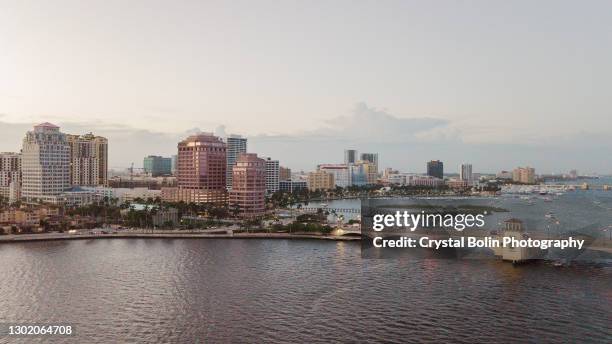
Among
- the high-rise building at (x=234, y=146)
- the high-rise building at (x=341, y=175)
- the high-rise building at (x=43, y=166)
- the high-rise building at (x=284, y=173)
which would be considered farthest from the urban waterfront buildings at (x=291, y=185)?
the high-rise building at (x=43, y=166)

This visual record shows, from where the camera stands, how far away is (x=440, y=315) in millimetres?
17750

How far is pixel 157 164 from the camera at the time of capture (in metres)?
147

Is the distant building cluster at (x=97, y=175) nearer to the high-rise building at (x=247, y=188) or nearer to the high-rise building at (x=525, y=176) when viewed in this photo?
the high-rise building at (x=247, y=188)

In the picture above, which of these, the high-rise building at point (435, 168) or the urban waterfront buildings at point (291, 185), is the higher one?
the high-rise building at point (435, 168)

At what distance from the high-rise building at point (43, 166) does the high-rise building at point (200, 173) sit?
39.2 ft

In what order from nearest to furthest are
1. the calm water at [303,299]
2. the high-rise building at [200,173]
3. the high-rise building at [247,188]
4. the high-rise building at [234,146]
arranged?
the calm water at [303,299] < the high-rise building at [247,188] < the high-rise building at [200,173] < the high-rise building at [234,146]

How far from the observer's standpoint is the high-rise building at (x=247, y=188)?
52934 mm

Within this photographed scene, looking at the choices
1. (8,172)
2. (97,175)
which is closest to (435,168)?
(97,175)

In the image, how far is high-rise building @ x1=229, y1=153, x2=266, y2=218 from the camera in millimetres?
52934

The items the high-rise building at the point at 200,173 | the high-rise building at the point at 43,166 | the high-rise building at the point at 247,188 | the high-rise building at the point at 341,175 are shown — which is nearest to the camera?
the high-rise building at the point at 247,188

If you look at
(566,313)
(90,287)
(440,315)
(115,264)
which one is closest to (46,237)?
(115,264)

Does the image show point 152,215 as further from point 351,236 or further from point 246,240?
point 351,236

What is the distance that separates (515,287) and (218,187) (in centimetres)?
4334

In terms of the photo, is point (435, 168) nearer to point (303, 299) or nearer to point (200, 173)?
point (200, 173)
